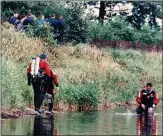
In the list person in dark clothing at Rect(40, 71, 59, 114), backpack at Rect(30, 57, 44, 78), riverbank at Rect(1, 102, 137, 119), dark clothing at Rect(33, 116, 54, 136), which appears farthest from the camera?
person in dark clothing at Rect(40, 71, 59, 114)

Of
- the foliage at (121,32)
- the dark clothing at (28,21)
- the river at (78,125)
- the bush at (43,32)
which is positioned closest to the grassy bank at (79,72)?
the bush at (43,32)

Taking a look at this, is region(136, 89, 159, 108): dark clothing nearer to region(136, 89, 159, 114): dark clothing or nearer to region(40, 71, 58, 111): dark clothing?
region(136, 89, 159, 114): dark clothing

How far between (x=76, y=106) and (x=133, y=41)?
24130 millimetres

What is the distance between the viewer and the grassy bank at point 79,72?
22.6m

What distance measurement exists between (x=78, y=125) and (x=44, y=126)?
112 centimetres

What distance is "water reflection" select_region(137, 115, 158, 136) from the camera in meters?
15.4

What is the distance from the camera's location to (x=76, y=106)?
24.0 m

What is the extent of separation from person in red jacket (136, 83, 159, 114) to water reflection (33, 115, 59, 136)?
3898mm

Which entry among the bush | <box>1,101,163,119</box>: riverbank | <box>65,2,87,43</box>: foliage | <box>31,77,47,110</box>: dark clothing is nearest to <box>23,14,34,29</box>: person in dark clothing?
the bush

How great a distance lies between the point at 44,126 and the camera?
1658 cm

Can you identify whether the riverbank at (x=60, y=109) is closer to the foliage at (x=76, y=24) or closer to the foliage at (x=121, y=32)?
the foliage at (x=76, y=24)

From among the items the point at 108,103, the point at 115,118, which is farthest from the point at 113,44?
the point at 115,118

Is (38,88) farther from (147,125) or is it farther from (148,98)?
(147,125)

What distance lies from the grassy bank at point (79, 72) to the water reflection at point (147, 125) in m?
3.81
